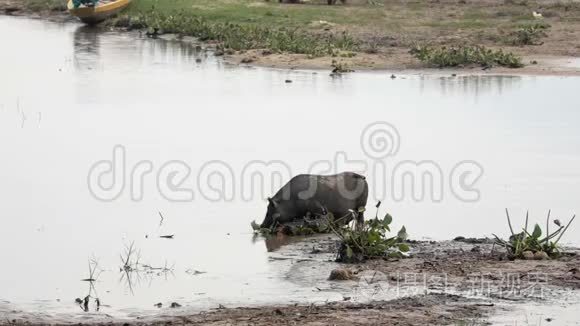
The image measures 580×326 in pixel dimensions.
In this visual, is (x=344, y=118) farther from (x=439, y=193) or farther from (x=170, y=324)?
(x=170, y=324)

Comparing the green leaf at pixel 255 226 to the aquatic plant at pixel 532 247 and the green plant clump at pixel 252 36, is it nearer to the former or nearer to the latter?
the aquatic plant at pixel 532 247

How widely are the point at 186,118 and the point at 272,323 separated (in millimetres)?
11275

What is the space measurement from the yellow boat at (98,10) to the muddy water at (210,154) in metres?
5.31

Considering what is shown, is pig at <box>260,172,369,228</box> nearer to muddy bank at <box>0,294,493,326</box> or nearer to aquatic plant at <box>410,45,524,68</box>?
muddy bank at <box>0,294,493,326</box>

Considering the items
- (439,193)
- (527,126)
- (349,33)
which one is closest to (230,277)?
(439,193)

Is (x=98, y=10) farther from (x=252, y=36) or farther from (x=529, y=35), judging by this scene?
(x=529, y=35)

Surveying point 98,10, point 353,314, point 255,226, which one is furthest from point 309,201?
point 98,10

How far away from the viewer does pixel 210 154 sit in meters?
17.1

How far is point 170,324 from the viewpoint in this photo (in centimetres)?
944

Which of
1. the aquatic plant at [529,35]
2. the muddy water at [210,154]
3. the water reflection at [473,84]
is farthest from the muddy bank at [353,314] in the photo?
the aquatic plant at [529,35]

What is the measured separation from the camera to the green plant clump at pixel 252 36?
27062mm

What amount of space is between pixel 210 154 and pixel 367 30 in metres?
13.0

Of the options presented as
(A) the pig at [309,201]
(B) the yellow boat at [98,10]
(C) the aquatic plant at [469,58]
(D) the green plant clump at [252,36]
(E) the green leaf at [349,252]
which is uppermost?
(B) the yellow boat at [98,10]

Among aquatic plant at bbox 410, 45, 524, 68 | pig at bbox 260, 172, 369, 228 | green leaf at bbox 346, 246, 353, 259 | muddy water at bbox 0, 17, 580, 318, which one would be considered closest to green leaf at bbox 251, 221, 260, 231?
pig at bbox 260, 172, 369, 228
